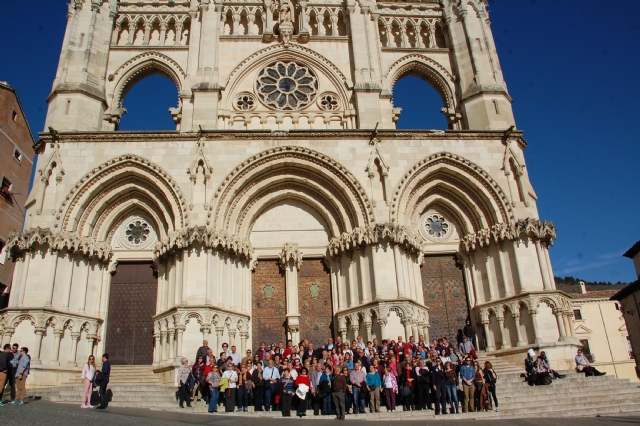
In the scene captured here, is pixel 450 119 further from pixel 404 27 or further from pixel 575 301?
pixel 575 301

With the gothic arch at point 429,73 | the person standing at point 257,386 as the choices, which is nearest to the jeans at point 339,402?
the person standing at point 257,386

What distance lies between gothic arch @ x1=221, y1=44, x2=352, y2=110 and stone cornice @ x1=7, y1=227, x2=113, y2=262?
7.16 m

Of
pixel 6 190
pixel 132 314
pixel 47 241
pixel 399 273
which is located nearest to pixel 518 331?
pixel 399 273

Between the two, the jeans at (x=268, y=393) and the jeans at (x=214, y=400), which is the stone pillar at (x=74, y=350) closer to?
the jeans at (x=214, y=400)

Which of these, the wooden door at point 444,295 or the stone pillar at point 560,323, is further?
the wooden door at point 444,295

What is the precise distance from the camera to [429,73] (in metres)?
20.8

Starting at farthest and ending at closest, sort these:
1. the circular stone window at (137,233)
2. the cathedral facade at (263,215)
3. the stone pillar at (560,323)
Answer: the circular stone window at (137,233) < the cathedral facade at (263,215) < the stone pillar at (560,323)

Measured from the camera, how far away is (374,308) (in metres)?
15.2

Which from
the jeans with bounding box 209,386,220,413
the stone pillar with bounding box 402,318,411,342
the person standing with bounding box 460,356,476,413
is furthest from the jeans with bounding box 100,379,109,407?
the stone pillar with bounding box 402,318,411,342

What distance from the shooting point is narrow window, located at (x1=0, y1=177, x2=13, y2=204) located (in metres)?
25.5

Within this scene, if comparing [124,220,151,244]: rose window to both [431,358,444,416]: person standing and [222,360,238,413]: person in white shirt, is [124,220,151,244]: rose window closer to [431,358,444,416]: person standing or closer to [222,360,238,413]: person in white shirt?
[222,360,238,413]: person in white shirt

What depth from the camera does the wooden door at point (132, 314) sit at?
52.4 feet

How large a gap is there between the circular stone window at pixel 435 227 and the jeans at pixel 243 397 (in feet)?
29.7

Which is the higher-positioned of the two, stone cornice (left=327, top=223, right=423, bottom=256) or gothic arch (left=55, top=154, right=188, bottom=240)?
gothic arch (left=55, top=154, right=188, bottom=240)
